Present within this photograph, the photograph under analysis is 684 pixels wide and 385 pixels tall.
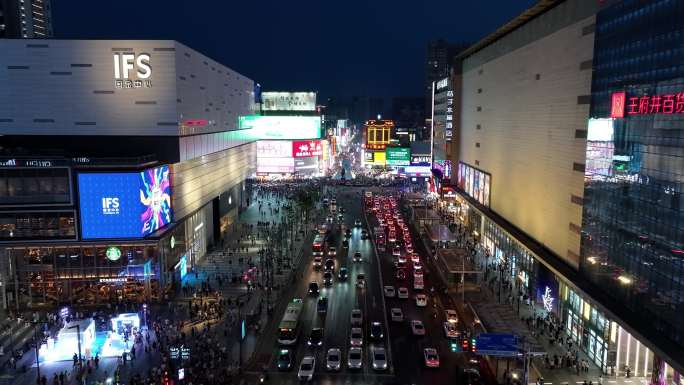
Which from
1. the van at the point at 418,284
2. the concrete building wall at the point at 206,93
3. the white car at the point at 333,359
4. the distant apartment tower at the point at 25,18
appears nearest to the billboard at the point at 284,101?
the concrete building wall at the point at 206,93

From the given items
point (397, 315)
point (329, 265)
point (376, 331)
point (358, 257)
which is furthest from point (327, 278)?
point (376, 331)

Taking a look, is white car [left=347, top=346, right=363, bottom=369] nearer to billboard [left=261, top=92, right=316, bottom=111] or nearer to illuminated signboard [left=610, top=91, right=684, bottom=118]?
illuminated signboard [left=610, top=91, right=684, bottom=118]

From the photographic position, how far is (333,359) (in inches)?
1196

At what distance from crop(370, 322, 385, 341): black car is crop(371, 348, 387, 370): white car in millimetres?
2674

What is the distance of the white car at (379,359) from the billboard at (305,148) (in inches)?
3806

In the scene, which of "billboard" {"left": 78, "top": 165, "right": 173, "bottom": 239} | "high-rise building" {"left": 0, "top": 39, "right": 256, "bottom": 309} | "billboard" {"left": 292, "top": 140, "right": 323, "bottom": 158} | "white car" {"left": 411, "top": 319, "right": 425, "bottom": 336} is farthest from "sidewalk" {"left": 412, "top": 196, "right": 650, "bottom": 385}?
"billboard" {"left": 292, "top": 140, "right": 323, "bottom": 158}

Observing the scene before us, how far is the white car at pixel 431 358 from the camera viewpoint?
30.0m

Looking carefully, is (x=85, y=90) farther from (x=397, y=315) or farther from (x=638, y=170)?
(x=638, y=170)

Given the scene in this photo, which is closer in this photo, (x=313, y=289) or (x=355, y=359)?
(x=355, y=359)

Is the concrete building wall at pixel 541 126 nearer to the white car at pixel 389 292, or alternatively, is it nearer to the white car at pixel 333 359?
the white car at pixel 389 292

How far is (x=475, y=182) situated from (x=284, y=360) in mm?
48211

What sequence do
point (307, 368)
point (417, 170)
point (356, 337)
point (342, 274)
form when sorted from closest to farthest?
point (307, 368) < point (356, 337) < point (342, 274) < point (417, 170)

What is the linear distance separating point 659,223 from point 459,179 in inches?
2327

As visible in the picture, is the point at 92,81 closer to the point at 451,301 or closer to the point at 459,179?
the point at 451,301
